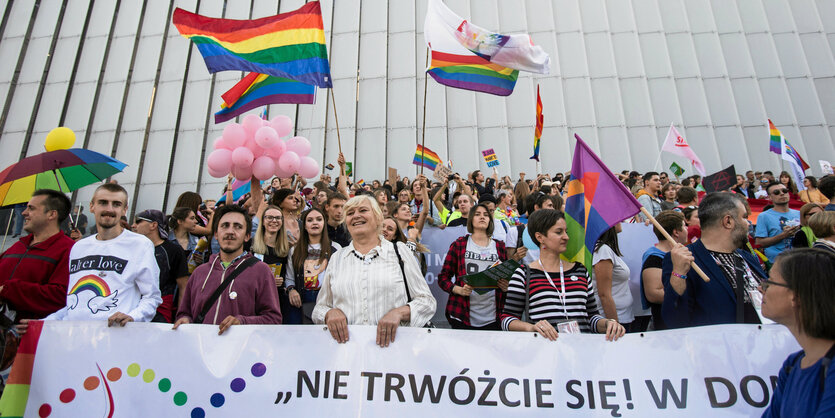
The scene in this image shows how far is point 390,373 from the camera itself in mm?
2775

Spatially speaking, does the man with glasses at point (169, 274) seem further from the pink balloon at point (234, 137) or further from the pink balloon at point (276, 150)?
the pink balloon at point (276, 150)

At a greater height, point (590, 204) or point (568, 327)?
point (590, 204)

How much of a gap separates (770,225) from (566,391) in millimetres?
4452

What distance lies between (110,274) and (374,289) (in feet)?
6.23

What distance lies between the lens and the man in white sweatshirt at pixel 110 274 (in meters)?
3.17

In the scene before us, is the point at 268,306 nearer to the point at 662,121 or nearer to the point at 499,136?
the point at 499,136

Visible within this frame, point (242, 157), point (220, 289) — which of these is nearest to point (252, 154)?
point (242, 157)

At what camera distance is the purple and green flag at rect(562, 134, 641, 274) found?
331cm

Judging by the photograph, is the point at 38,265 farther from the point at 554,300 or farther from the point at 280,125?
the point at 554,300

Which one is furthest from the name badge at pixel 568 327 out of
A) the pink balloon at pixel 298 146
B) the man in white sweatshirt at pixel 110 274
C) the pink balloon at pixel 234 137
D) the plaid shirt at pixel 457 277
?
the pink balloon at pixel 234 137

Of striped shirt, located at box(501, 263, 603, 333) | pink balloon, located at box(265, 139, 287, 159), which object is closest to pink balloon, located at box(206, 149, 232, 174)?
pink balloon, located at box(265, 139, 287, 159)

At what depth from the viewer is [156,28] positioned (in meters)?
17.8

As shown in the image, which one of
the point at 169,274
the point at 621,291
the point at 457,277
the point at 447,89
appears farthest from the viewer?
the point at 447,89

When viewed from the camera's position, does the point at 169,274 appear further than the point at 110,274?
Yes
